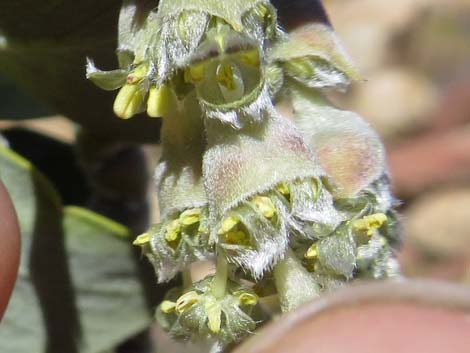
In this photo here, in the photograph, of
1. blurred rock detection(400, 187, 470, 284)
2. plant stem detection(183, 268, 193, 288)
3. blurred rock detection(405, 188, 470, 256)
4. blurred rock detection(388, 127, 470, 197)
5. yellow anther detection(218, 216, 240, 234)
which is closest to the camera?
yellow anther detection(218, 216, 240, 234)

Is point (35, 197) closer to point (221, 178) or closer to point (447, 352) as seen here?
point (221, 178)

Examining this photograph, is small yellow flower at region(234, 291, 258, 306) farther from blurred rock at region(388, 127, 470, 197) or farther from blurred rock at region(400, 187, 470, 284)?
blurred rock at region(388, 127, 470, 197)

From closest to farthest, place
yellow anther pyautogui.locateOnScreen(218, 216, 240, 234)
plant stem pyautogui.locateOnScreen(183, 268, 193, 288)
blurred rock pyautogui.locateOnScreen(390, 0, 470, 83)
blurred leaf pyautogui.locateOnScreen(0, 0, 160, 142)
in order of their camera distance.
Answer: yellow anther pyautogui.locateOnScreen(218, 216, 240, 234) → plant stem pyautogui.locateOnScreen(183, 268, 193, 288) → blurred leaf pyautogui.locateOnScreen(0, 0, 160, 142) → blurred rock pyautogui.locateOnScreen(390, 0, 470, 83)

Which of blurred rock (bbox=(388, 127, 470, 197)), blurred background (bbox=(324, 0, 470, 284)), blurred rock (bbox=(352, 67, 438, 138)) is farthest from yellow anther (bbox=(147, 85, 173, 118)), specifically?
blurred rock (bbox=(352, 67, 438, 138))

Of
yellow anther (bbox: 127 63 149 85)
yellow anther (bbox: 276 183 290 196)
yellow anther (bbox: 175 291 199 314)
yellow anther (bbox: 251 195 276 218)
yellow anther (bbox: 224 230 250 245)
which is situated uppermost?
yellow anther (bbox: 127 63 149 85)

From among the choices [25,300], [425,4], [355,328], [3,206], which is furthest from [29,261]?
[425,4]

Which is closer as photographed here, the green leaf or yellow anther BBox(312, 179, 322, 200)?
yellow anther BBox(312, 179, 322, 200)

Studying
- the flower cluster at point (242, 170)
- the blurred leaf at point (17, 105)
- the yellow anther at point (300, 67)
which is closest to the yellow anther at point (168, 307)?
the flower cluster at point (242, 170)
